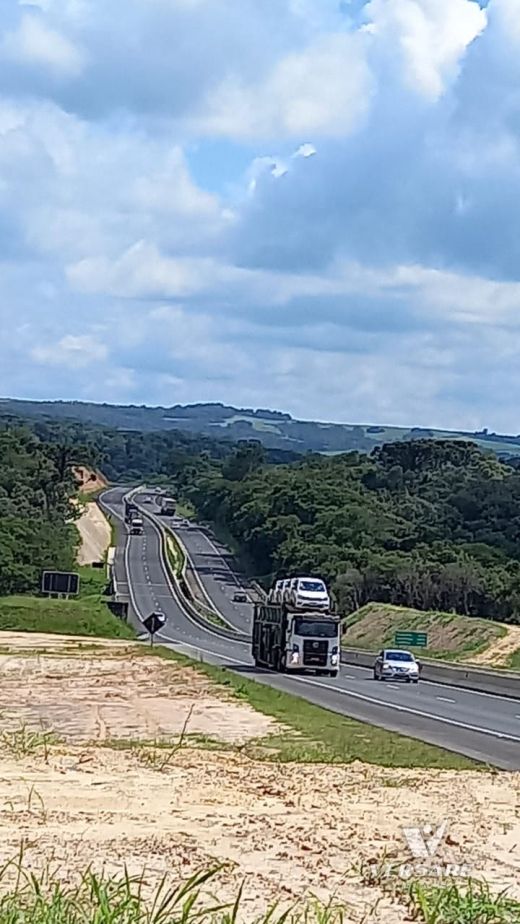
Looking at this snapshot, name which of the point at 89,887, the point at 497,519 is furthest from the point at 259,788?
the point at 497,519

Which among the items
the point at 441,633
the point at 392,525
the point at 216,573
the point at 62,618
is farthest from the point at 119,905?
the point at 216,573

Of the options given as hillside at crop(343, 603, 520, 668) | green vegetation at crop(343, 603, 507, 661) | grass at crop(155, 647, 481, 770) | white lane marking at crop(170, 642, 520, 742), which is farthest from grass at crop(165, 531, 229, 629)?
grass at crop(155, 647, 481, 770)

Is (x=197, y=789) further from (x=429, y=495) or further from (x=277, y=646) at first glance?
(x=429, y=495)

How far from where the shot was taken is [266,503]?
447 ft

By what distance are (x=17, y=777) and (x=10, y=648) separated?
5073 centimetres

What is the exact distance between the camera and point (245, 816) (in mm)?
12766

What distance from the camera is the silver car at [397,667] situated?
5406 centimetres

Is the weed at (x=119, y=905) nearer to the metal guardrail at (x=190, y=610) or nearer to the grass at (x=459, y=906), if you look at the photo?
the grass at (x=459, y=906)

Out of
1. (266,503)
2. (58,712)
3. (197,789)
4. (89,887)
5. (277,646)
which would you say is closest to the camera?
(89,887)


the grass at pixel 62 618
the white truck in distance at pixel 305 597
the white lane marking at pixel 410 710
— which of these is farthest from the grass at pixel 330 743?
the grass at pixel 62 618

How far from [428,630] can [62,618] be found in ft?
74.1

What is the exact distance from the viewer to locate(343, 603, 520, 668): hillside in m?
69.6

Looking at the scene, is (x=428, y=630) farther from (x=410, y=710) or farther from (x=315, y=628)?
(x=410, y=710)

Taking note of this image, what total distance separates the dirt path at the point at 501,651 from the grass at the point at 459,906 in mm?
57856
